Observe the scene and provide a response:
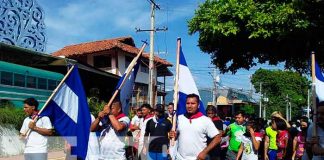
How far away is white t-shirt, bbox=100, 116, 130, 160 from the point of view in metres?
6.46

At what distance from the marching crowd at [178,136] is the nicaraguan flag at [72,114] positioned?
0.18 m

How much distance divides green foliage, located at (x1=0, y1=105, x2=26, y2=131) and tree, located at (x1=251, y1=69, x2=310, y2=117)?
61.2m

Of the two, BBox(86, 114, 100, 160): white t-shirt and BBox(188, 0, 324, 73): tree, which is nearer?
BBox(86, 114, 100, 160): white t-shirt

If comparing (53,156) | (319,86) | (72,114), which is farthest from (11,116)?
(319,86)

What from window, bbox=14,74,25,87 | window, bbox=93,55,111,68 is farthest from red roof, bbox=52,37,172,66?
window, bbox=14,74,25,87

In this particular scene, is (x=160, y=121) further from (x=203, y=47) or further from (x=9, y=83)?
(x=9, y=83)

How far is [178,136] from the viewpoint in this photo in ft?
19.7

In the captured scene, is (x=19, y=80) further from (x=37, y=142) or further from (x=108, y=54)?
(x=108, y=54)

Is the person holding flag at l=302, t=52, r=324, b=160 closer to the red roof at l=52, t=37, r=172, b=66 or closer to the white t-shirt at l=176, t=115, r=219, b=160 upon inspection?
the white t-shirt at l=176, t=115, r=219, b=160

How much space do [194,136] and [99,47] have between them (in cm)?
3187

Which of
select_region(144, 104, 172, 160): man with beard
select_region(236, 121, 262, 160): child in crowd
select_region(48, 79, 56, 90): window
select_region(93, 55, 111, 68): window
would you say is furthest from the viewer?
select_region(93, 55, 111, 68): window

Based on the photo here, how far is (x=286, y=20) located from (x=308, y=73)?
257cm

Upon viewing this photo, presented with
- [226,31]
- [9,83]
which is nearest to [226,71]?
[226,31]

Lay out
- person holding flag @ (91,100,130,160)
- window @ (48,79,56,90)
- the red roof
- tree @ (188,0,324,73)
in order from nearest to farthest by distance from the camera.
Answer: person holding flag @ (91,100,130,160)
tree @ (188,0,324,73)
window @ (48,79,56,90)
the red roof
